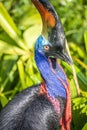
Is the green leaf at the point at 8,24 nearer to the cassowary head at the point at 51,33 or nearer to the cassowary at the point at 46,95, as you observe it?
the cassowary at the point at 46,95

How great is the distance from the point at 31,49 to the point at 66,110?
3.41 feet

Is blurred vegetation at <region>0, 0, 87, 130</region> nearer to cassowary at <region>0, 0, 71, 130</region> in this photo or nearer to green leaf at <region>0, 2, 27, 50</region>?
green leaf at <region>0, 2, 27, 50</region>

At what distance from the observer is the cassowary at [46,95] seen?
2998mm

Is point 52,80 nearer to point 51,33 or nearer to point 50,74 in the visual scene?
point 50,74

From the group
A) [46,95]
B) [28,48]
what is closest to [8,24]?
[28,48]

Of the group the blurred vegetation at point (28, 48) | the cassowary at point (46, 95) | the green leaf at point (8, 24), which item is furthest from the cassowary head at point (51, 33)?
the green leaf at point (8, 24)

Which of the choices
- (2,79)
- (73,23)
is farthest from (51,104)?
(73,23)

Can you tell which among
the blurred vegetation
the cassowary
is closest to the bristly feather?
the cassowary

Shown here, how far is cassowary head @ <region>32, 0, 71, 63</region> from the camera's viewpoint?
9.80 ft

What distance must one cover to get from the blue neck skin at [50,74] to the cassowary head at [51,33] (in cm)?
5

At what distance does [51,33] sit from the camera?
3.01 metres

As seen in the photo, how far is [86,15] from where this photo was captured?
5.03m

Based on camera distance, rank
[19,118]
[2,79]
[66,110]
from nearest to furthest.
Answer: [19,118]
[66,110]
[2,79]

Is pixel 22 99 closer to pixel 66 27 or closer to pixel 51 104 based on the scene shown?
pixel 51 104
